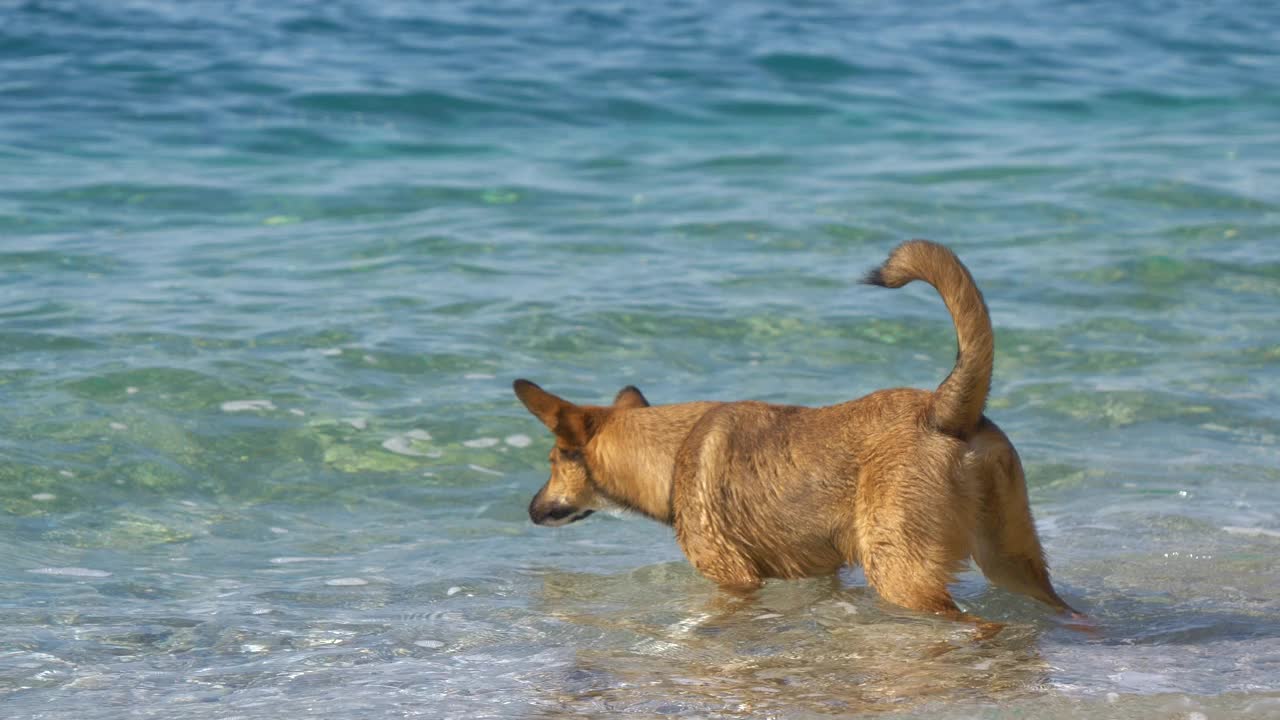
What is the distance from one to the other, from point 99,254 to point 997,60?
1627cm

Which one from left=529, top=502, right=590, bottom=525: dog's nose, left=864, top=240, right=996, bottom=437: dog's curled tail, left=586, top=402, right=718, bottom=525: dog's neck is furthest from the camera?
left=529, top=502, right=590, bottom=525: dog's nose

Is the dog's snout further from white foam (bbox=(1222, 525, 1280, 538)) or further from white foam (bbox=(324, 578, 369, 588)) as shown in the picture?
white foam (bbox=(1222, 525, 1280, 538))

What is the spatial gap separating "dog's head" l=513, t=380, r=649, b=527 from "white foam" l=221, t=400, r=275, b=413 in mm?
2603

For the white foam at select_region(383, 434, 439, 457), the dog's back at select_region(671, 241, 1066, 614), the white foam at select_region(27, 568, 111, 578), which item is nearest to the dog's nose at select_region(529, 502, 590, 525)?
the dog's back at select_region(671, 241, 1066, 614)

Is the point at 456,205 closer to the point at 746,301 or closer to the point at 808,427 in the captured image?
the point at 746,301

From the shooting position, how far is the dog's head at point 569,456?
660 centimetres

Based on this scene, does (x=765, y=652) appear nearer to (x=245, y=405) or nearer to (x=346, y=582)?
(x=346, y=582)

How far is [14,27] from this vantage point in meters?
21.5

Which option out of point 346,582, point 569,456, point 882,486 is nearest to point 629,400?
point 569,456

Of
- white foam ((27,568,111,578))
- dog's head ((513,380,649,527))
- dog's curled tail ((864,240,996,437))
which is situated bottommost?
white foam ((27,568,111,578))

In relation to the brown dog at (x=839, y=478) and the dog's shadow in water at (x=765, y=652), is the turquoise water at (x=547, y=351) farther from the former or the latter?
the brown dog at (x=839, y=478)

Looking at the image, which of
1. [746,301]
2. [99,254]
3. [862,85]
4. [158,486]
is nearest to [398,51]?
[862,85]

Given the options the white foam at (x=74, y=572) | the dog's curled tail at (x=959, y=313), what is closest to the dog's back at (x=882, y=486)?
the dog's curled tail at (x=959, y=313)

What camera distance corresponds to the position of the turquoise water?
5.44 meters
